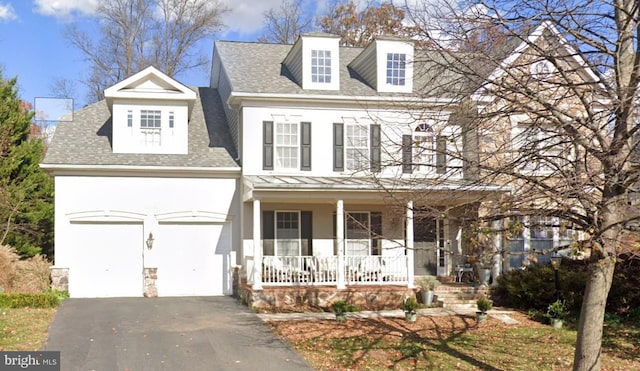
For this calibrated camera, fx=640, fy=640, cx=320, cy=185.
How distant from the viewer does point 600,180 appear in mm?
7723

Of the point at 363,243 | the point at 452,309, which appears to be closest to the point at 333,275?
the point at 363,243

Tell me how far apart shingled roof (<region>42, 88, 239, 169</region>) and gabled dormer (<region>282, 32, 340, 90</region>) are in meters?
3.29

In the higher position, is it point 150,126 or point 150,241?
point 150,126

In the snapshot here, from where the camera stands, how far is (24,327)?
13102 mm

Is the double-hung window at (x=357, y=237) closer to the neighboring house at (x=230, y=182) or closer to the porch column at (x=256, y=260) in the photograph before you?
the neighboring house at (x=230, y=182)

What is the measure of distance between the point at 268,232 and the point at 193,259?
246 cm

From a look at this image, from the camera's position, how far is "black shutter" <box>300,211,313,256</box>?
19625 millimetres

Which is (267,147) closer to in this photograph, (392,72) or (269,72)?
(269,72)

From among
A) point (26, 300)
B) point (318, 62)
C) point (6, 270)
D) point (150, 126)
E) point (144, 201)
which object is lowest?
point (26, 300)

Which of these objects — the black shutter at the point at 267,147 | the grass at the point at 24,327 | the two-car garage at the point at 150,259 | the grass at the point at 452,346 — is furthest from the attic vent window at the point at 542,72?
the two-car garage at the point at 150,259

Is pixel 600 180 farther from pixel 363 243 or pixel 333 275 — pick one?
pixel 363 243

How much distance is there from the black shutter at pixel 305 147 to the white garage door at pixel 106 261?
527 centimetres

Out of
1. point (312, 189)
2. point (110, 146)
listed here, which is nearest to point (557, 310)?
point (312, 189)

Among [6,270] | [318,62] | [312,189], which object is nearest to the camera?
[312,189]
